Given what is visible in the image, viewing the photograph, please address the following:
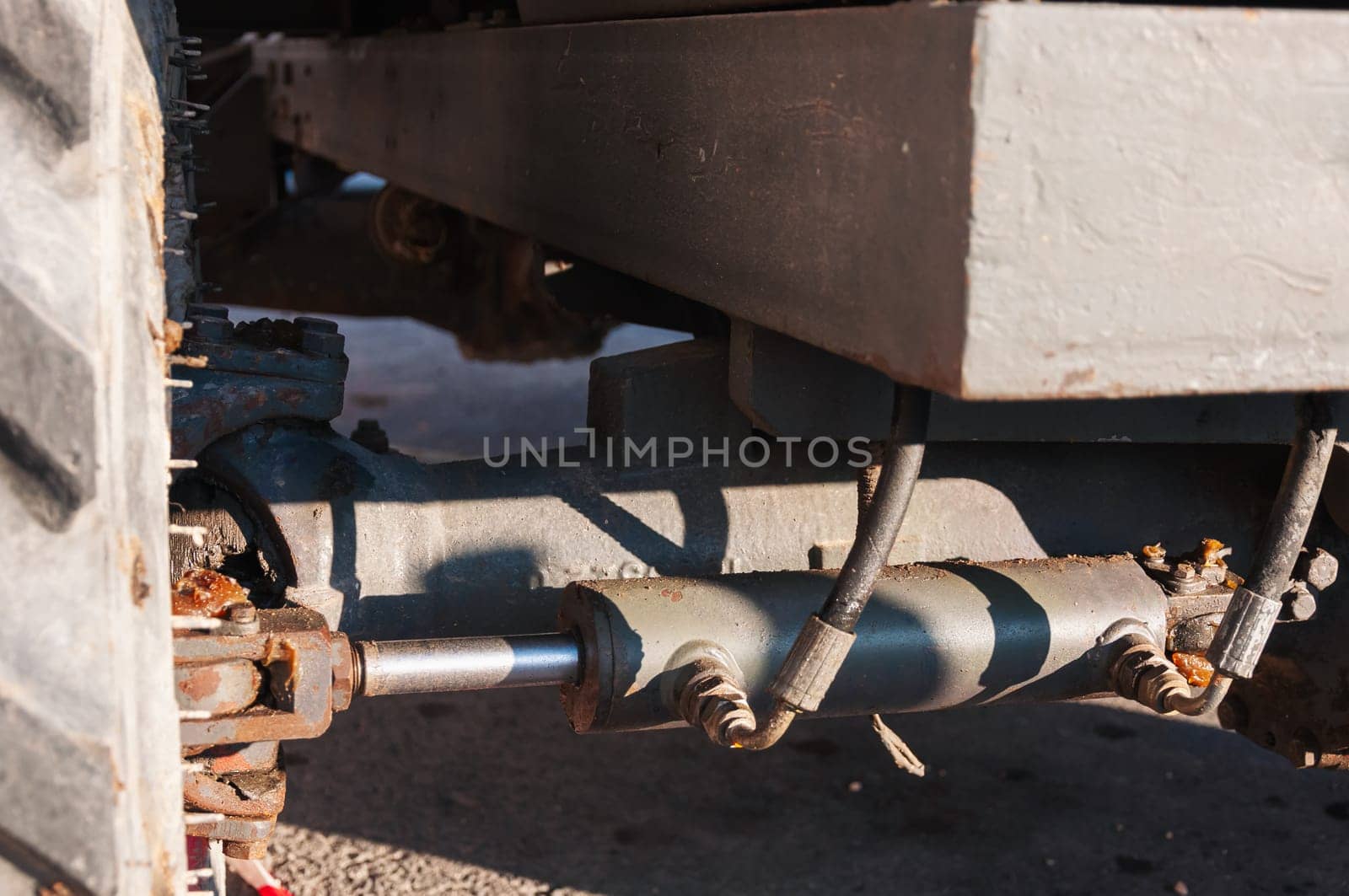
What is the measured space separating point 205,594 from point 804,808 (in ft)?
4.40

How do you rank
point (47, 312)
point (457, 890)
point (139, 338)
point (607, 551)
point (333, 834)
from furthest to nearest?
point (333, 834) → point (457, 890) → point (607, 551) → point (139, 338) → point (47, 312)

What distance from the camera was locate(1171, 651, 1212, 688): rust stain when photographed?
4.80ft

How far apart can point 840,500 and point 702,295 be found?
40 centimetres

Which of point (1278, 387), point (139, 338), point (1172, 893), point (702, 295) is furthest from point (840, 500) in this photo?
point (1172, 893)

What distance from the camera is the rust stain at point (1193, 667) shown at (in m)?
1.46

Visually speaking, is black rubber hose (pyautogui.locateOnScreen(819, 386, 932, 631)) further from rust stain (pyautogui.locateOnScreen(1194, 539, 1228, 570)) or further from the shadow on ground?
the shadow on ground

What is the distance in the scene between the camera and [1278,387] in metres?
0.94

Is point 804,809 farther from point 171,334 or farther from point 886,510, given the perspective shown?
point 171,334

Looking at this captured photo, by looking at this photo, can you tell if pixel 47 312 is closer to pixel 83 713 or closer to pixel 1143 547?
pixel 83 713

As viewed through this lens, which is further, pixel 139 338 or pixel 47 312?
pixel 139 338

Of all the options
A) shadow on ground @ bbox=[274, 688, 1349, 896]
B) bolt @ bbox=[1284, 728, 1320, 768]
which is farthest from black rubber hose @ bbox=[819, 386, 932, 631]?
shadow on ground @ bbox=[274, 688, 1349, 896]

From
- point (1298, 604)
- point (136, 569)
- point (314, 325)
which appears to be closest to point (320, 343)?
point (314, 325)

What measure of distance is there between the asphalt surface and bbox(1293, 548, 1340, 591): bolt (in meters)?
0.76

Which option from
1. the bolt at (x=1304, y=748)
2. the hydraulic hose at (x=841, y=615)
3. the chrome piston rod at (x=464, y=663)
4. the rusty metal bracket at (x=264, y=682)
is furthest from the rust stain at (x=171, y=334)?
the bolt at (x=1304, y=748)
